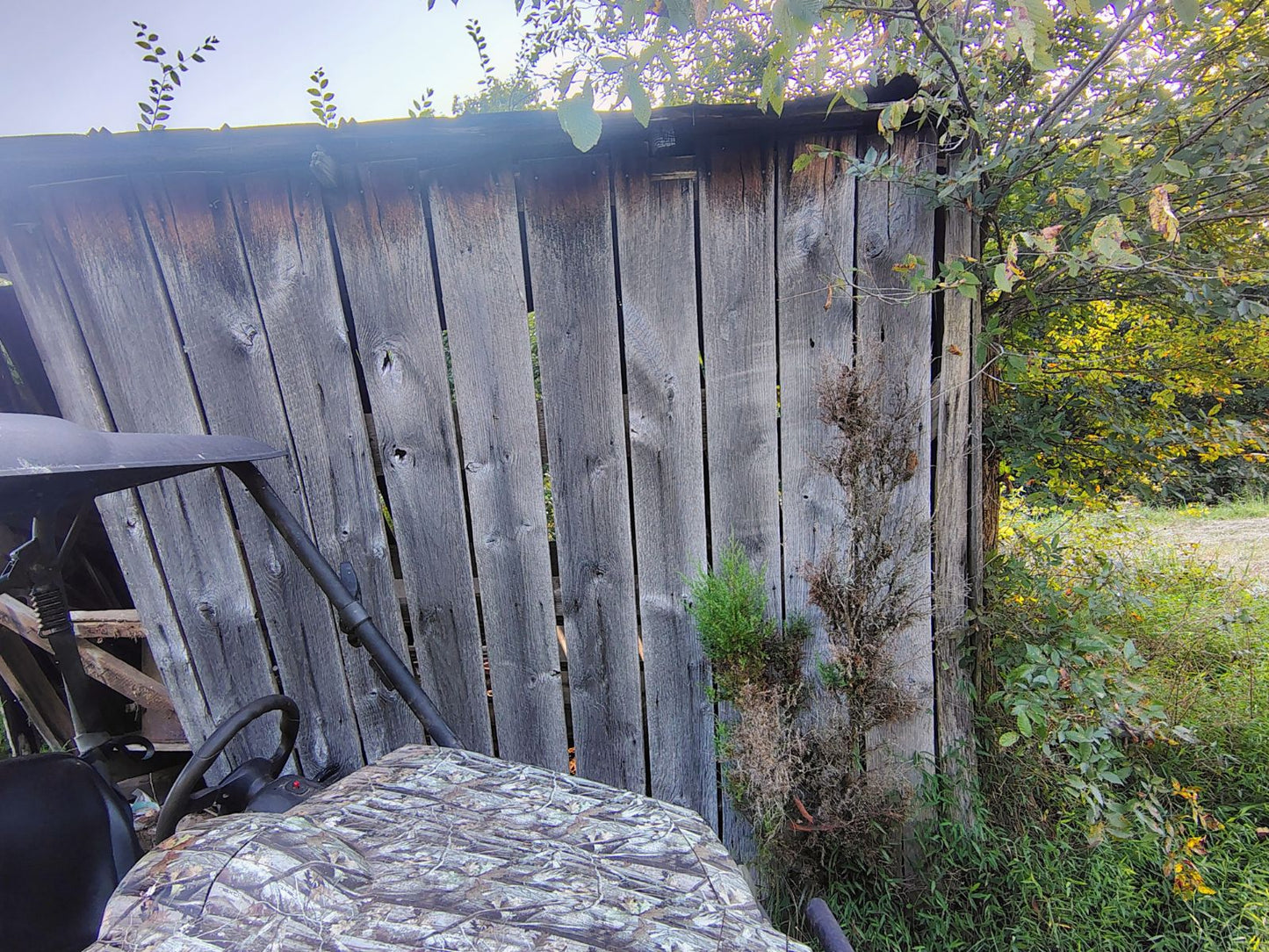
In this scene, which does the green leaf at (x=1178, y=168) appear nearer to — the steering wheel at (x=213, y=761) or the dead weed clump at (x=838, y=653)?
the dead weed clump at (x=838, y=653)

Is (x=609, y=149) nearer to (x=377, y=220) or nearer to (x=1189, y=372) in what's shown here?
(x=377, y=220)

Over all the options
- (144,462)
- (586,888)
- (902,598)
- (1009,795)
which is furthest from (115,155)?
(1009,795)

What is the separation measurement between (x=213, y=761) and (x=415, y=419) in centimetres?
100

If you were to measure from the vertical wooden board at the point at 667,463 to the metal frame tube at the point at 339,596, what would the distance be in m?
0.70

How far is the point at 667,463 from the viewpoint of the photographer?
1700 mm

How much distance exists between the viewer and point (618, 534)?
1.74 metres

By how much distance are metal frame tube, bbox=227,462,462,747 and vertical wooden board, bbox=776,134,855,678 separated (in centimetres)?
111

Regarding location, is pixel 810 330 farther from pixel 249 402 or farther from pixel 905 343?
pixel 249 402

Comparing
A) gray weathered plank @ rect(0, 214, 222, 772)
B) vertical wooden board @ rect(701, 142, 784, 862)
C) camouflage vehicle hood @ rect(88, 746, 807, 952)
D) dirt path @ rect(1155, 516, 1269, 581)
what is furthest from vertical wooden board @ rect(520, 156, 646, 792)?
dirt path @ rect(1155, 516, 1269, 581)

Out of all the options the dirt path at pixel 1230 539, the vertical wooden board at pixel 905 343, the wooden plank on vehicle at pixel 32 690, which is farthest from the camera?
the dirt path at pixel 1230 539

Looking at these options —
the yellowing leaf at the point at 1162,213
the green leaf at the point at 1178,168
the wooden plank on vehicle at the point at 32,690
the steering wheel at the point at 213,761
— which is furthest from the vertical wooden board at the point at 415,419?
the wooden plank on vehicle at the point at 32,690

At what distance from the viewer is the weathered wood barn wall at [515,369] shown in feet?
5.20

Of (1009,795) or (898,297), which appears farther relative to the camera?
(1009,795)

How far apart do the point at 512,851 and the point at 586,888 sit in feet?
0.51
